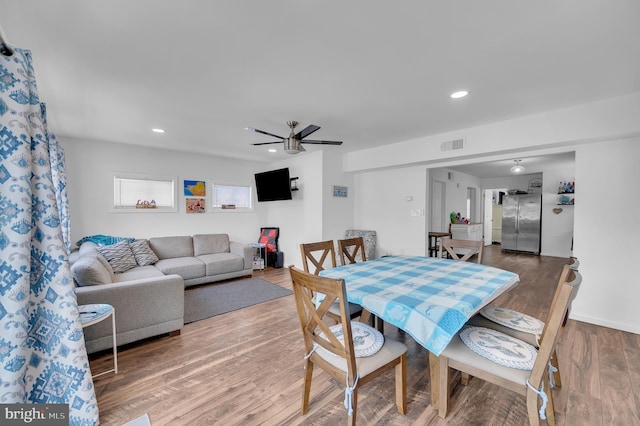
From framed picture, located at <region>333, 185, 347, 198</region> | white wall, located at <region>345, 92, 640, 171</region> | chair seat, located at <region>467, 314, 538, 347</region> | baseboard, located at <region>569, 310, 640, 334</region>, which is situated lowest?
baseboard, located at <region>569, 310, 640, 334</region>

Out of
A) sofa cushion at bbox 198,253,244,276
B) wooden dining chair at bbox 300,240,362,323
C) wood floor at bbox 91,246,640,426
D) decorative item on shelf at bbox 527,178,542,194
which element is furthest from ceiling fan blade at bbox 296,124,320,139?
decorative item on shelf at bbox 527,178,542,194

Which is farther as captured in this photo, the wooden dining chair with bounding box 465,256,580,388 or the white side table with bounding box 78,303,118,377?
the white side table with bounding box 78,303,118,377

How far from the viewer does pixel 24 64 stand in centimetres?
133

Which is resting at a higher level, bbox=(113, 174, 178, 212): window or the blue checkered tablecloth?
bbox=(113, 174, 178, 212): window

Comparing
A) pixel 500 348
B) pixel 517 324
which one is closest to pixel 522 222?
pixel 517 324

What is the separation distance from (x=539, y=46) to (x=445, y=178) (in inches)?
188

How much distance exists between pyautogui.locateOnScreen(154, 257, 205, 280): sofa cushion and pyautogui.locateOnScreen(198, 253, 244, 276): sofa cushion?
11 centimetres

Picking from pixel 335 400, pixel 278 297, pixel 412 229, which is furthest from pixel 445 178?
pixel 335 400

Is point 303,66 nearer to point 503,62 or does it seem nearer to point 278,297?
point 503,62

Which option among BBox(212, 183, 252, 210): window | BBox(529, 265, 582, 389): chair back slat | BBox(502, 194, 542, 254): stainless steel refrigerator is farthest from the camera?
BBox(502, 194, 542, 254): stainless steel refrigerator

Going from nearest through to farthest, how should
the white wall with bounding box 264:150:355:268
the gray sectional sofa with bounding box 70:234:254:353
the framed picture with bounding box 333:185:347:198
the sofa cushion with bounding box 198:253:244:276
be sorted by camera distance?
the gray sectional sofa with bounding box 70:234:254:353 → the sofa cushion with bounding box 198:253:244:276 → the white wall with bounding box 264:150:355:268 → the framed picture with bounding box 333:185:347:198

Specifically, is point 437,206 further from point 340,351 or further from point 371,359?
point 340,351

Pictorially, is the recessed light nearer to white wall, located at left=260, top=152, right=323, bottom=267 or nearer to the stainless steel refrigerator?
white wall, located at left=260, top=152, right=323, bottom=267

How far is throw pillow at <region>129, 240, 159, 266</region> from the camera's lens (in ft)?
13.9
